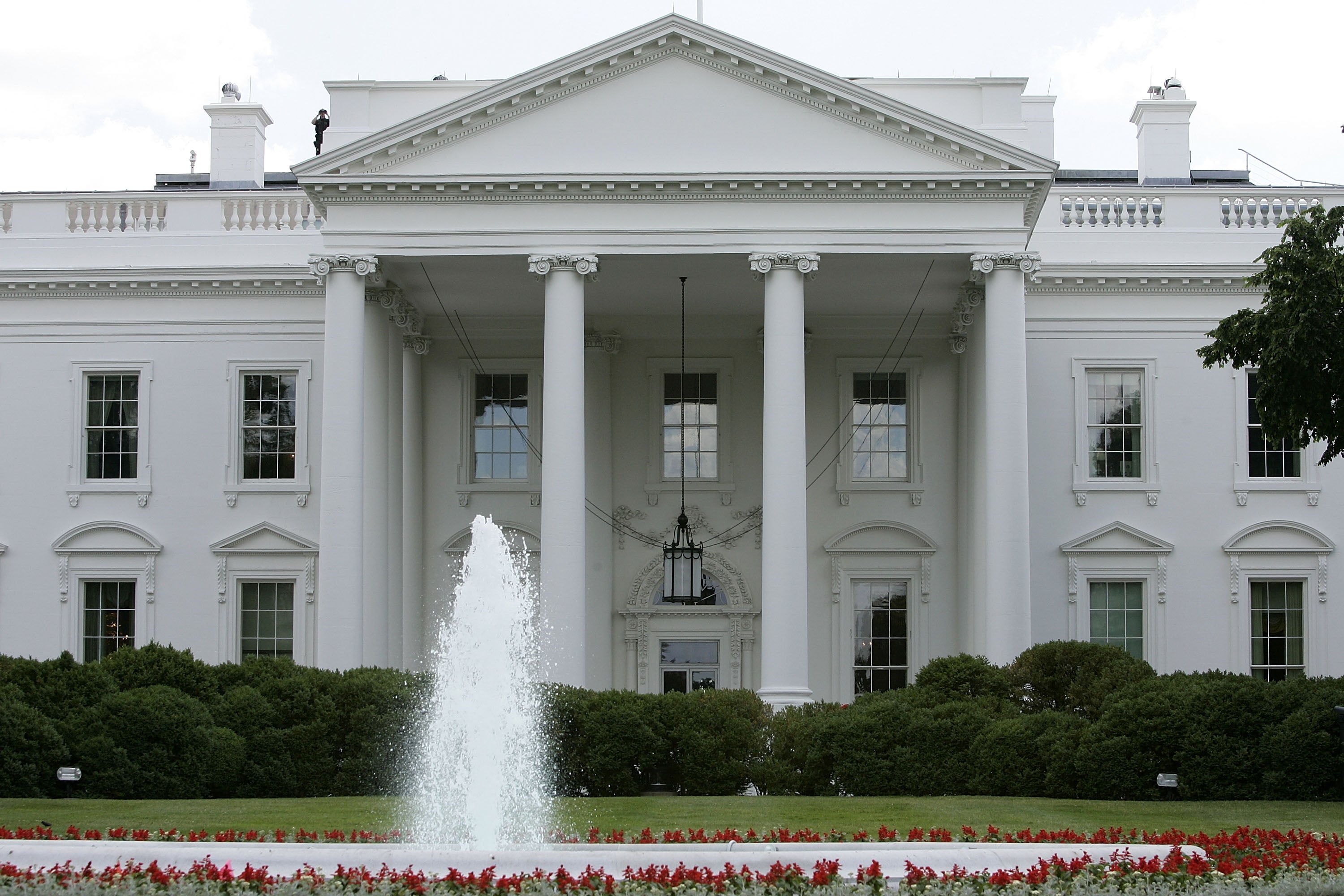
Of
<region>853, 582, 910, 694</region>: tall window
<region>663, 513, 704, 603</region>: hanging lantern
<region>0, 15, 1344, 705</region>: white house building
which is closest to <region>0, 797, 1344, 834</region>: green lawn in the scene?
<region>663, 513, 704, 603</region>: hanging lantern

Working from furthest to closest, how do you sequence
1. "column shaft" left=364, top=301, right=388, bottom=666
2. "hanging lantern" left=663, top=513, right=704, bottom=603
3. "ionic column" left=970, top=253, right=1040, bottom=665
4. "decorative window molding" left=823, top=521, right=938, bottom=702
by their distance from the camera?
"decorative window molding" left=823, top=521, right=938, bottom=702, "hanging lantern" left=663, top=513, right=704, bottom=603, "column shaft" left=364, top=301, right=388, bottom=666, "ionic column" left=970, top=253, right=1040, bottom=665

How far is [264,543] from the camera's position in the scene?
3005 centimetres

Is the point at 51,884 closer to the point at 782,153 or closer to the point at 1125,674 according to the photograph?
the point at 1125,674

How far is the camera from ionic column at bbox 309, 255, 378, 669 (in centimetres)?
2492

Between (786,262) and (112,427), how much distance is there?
46.9 ft

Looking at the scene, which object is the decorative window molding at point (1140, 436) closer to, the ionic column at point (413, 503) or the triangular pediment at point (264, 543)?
the ionic column at point (413, 503)

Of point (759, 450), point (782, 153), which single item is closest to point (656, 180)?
point (782, 153)

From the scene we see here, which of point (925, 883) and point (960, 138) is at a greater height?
point (960, 138)

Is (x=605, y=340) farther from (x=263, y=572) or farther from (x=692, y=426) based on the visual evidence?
(x=263, y=572)

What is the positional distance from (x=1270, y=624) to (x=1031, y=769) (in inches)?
498

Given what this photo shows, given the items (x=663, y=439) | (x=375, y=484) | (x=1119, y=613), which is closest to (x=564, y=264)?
(x=375, y=484)

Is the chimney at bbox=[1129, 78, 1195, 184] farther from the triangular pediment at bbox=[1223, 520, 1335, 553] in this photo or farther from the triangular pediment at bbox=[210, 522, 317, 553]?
the triangular pediment at bbox=[210, 522, 317, 553]

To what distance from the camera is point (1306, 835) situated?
13.2 m

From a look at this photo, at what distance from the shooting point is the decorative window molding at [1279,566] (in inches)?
1161
